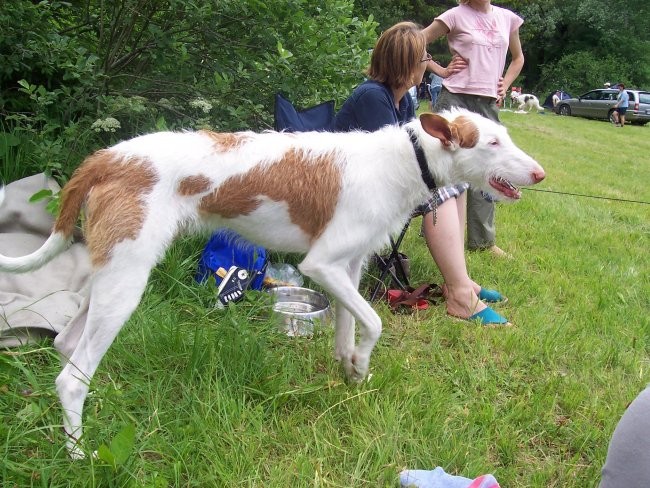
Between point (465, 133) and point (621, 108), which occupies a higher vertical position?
point (465, 133)

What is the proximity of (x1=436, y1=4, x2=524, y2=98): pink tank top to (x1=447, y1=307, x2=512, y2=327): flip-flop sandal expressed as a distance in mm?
1914

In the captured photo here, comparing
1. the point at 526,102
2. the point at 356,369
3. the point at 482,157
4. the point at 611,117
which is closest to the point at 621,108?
the point at 611,117

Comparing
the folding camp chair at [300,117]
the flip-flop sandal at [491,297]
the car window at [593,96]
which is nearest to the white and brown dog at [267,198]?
the folding camp chair at [300,117]

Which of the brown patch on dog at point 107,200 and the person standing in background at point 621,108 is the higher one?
the brown patch on dog at point 107,200

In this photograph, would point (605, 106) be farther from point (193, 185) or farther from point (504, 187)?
point (193, 185)

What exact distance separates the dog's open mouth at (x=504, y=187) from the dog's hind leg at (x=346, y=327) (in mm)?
774

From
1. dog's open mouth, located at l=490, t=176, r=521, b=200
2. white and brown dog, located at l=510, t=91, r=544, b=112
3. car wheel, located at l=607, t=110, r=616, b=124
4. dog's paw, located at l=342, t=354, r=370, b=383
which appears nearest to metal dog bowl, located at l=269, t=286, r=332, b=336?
dog's paw, located at l=342, t=354, r=370, b=383

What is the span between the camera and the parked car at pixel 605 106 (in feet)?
85.8

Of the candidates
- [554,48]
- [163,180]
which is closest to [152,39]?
[163,180]

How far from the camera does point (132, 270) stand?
7.38ft

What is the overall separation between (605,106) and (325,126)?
27963 mm

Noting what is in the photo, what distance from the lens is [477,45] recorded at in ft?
14.4

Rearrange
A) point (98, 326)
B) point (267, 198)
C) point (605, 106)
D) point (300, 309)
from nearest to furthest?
point (98, 326) → point (267, 198) → point (300, 309) → point (605, 106)

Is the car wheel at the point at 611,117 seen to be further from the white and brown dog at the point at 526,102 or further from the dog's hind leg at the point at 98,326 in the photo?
the dog's hind leg at the point at 98,326
